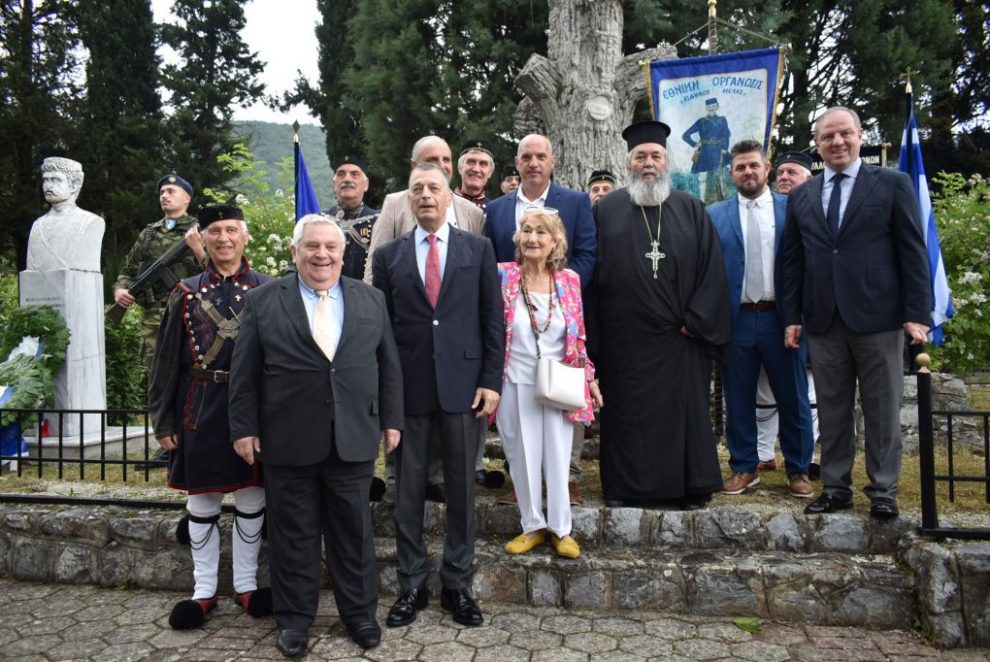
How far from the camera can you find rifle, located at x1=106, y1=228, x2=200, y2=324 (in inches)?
213

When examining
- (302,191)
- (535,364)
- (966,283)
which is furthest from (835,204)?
(302,191)

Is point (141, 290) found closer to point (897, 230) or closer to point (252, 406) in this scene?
point (252, 406)

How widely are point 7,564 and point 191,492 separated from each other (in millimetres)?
1978

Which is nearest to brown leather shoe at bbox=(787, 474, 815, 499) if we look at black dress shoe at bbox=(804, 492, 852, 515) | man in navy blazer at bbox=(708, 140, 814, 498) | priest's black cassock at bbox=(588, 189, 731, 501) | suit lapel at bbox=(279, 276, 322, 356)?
man in navy blazer at bbox=(708, 140, 814, 498)

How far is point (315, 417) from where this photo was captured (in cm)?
345

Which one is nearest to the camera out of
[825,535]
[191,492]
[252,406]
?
[252,406]

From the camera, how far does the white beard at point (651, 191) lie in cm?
439

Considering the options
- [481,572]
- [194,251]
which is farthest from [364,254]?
[481,572]

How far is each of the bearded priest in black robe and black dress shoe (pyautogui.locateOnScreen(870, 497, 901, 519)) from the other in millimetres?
804

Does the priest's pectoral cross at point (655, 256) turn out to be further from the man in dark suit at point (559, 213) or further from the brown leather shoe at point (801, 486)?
the brown leather shoe at point (801, 486)

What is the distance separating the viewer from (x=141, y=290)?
5605 millimetres

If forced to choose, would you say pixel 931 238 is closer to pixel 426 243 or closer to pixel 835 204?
pixel 835 204

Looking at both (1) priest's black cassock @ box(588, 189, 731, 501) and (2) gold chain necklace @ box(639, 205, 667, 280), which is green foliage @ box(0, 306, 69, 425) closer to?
(1) priest's black cassock @ box(588, 189, 731, 501)

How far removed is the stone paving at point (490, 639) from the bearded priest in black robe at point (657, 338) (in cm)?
80
